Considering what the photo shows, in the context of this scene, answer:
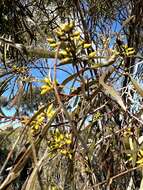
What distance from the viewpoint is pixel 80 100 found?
1184 millimetres

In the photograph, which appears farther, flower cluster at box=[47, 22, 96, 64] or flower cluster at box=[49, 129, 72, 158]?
flower cluster at box=[49, 129, 72, 158]

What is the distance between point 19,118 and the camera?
3.26 ft

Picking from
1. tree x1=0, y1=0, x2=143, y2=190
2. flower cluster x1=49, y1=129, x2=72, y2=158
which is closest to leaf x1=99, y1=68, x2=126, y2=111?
tree x1=0, y1=0, x2=143, y2=190

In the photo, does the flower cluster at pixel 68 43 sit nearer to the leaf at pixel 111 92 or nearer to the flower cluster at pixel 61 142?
the leaf at pixel 111 92

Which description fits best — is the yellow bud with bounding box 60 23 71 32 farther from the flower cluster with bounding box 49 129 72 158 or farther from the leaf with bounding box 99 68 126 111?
the flower cluster with bounding box 49 129 72 158

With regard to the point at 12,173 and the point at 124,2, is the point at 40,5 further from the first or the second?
the point at 12,173

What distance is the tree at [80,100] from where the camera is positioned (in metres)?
0.75

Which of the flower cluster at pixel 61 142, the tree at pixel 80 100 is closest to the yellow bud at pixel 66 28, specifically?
the tree at pixel 80 100

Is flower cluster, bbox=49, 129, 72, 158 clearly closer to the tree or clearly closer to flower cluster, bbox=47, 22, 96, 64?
the tree

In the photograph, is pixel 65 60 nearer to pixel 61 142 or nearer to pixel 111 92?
pixel 111 92

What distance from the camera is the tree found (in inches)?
29.6

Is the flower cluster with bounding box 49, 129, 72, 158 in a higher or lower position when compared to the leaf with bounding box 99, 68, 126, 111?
lower

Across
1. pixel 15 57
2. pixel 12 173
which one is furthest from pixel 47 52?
pixel 15 57


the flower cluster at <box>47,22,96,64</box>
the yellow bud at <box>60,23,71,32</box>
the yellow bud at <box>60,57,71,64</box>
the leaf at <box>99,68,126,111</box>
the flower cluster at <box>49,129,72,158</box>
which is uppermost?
the yellow bud at <box>60,23,71,32</box>
